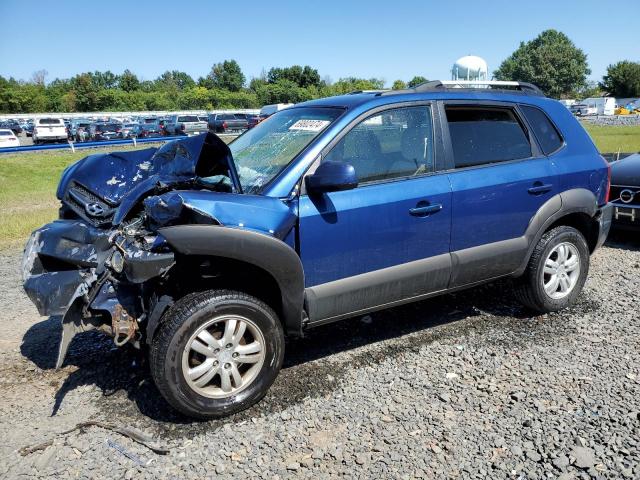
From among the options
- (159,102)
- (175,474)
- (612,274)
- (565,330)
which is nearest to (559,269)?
(565,330)

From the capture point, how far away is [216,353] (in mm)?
3055

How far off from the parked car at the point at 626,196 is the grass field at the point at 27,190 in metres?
8.63

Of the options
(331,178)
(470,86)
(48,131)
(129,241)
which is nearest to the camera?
(129,241)

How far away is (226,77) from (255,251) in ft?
348

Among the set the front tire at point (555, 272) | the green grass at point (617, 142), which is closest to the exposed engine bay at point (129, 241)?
the front tire at point (555, 272)

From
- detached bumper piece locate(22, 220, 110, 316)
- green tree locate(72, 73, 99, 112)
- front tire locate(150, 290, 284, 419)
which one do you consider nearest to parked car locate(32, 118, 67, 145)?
detached bumper piece locate(22, 220, 110, 316)

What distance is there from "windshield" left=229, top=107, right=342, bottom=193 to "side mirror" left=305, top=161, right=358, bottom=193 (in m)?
0.31

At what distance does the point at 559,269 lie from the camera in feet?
14.8

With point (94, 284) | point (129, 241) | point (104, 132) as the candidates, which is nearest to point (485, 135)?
point (129, 241)

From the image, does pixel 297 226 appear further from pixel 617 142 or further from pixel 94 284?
pixel 617 142

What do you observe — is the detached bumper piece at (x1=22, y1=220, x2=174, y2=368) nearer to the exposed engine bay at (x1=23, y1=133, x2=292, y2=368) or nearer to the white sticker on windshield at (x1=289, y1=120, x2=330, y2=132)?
the exposed engine bay at (x1=23, y1=133, x2=292, y2=368)

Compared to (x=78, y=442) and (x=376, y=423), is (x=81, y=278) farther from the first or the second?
(x=376, y=423)

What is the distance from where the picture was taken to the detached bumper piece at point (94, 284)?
9.56 ft

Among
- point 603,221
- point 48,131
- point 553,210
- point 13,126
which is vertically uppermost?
point 13,126
